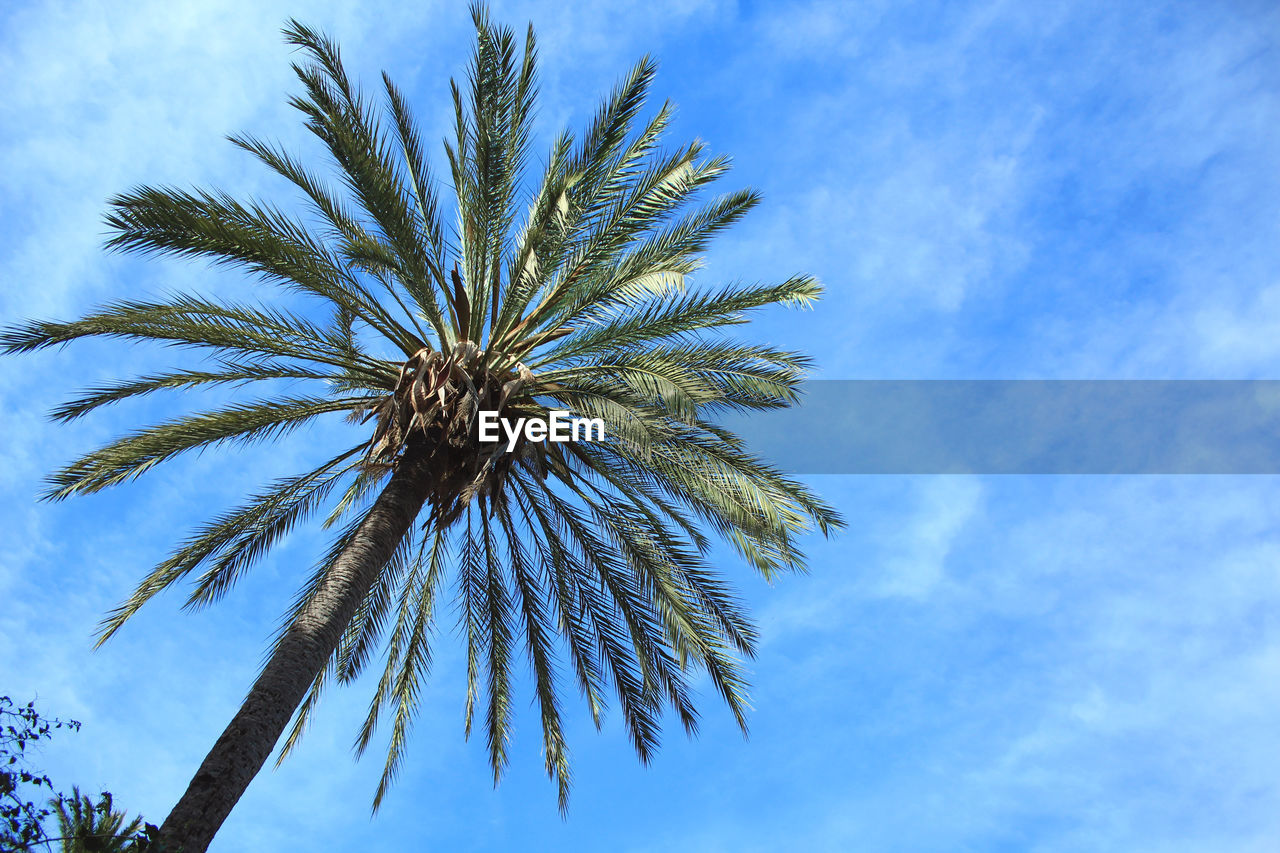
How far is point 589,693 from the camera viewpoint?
1092cm

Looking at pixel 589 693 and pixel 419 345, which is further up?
pixel 419 345

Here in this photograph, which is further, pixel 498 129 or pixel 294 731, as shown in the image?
pixel 294 731

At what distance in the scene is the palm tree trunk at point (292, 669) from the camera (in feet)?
20.3

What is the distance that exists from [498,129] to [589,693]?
6.37 m

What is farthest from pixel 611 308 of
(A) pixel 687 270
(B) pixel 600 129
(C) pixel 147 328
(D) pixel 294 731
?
(D) pixel 294 731

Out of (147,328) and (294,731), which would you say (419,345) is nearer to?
(147,328)

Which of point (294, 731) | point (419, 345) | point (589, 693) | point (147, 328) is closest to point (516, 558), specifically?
point (589, 693)

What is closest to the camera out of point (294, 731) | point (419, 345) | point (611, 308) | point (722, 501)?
point (722, 501)

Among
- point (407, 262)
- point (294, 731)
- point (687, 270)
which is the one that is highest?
point (687, 270)

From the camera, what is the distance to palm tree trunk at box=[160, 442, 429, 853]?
6.19 metres

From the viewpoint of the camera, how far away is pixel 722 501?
8703 millimetres

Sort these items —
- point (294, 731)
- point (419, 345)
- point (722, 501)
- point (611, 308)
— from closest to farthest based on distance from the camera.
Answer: point (722, 501) < point (611, 308) < point (419, 345) < point (294, 731)

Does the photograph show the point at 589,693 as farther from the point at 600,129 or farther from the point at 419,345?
the point at 600,129

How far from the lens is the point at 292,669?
7.32 meters
